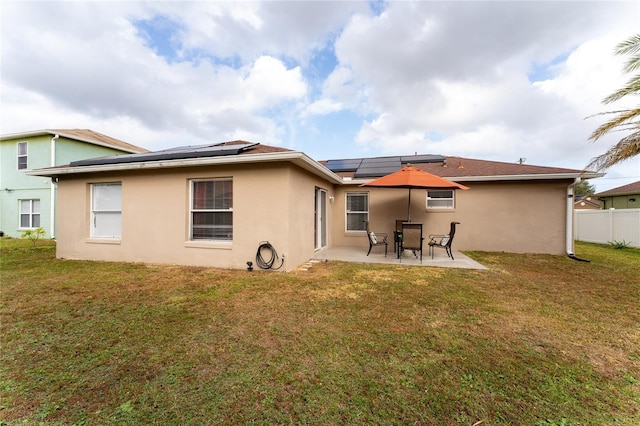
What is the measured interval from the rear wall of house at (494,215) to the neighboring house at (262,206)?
3cm

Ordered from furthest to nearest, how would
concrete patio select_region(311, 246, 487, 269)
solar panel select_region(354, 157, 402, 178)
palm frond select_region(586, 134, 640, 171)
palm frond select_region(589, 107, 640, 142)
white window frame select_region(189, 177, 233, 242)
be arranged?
solar panel select_region(354, 157, 402, 178)
concrete patio select_region(311, 246, 487, 269)
palm frond select_region(586, 134, 640, 171)
white window frame select_region(189, 177, 233, 242)
palm frond select_region(589, 107, 640, 142)

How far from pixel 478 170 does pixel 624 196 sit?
1806cm

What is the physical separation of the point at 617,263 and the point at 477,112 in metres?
9.97

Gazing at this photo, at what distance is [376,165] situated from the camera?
1159 cm

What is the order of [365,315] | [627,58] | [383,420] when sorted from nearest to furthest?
[383,420], [365,315], [627,58]

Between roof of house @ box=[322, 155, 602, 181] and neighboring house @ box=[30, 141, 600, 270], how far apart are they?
0.15ft

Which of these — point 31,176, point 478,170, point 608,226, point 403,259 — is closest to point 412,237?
point 403,259

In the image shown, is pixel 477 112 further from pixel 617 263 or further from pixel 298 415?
pixel 298 415

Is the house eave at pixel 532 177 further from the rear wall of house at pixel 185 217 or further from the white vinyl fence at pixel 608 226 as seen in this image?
the rear wall of house at pixel 185 217

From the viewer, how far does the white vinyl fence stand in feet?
32.7

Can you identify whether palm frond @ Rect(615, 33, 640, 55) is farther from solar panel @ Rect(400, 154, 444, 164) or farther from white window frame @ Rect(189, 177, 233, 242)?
white window frame @ Rect(189, 177, 233, 242)

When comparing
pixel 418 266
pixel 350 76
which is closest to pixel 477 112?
pixel 350 76

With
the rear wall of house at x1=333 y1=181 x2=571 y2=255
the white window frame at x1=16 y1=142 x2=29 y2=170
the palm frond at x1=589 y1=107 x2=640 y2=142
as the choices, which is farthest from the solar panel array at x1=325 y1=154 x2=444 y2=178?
the white window frame at x1=16 y1=142 x2=29 y2=170

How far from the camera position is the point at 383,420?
1754mm
